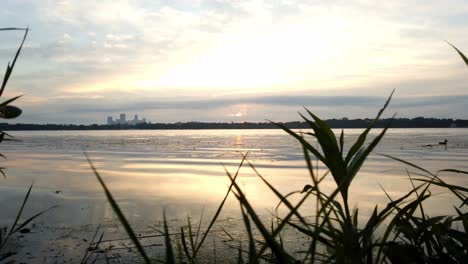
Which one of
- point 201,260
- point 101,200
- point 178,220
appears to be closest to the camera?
point 201,260

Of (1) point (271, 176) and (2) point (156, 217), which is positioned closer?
(2) point (156, 217)

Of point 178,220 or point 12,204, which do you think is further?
point 12,204

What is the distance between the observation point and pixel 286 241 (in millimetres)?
6289

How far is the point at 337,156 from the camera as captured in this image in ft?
4.67

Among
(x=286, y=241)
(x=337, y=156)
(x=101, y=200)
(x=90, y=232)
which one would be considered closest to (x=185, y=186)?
(x=101, y=200)

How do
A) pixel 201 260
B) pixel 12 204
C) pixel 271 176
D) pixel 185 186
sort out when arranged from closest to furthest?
pixel 201 260, pixel 12 204, pixel 185 186, pixel 271 176

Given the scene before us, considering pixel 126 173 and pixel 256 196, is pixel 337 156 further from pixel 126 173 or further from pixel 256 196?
pixel 126 173

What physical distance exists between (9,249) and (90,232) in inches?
47.8

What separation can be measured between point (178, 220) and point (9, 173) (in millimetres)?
10488

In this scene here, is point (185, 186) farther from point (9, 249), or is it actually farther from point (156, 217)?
point (9, 249)

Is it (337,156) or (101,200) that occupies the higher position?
(337,156)

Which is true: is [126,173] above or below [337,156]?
below

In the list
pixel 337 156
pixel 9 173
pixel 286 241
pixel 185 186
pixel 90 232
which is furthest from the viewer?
pixel 9 173

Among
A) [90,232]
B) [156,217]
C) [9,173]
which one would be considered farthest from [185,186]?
[9,173]
